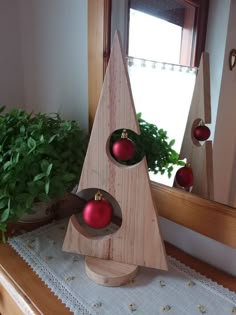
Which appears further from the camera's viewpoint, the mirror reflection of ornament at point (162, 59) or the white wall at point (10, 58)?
the white wall at point (10, 58)

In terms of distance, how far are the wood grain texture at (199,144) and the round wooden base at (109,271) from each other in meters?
0.25

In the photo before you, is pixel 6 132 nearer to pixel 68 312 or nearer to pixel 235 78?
pixel 68 312

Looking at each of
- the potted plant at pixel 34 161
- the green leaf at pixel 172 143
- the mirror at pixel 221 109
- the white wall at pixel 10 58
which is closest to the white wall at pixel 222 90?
the mirror at pixel 221 109

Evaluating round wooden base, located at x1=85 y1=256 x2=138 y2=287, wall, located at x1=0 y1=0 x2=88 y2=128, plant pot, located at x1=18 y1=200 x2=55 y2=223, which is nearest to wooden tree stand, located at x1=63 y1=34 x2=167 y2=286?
round wooden base, located at x1=85 y1=256 x2=138 y2=287

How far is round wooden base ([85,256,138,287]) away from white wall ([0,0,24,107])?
867 millimetres

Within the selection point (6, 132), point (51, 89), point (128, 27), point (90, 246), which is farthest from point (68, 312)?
point (51, 89)

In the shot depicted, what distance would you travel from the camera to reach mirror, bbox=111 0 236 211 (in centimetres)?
58

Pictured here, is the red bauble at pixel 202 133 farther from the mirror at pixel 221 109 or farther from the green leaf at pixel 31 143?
the green leaf at pixel 31 143

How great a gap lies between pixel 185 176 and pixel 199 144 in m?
0.09

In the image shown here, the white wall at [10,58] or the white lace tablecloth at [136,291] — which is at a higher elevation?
the white wall at [10,58]

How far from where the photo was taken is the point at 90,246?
0.64 meters

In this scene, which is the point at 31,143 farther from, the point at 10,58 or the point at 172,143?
the point at 10,58

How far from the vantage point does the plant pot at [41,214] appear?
2.67 ft

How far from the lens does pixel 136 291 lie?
0.58m
